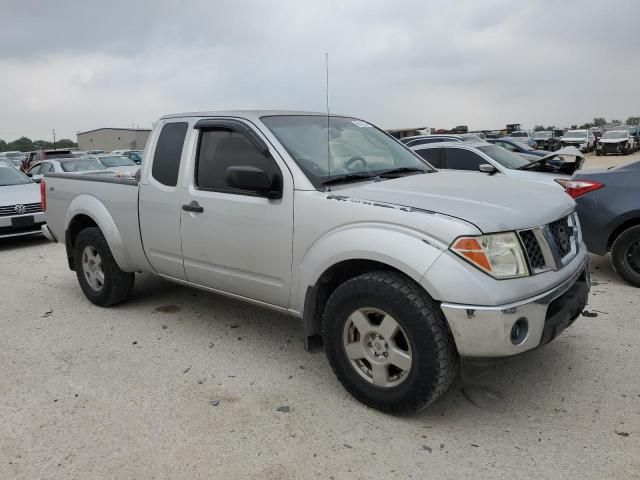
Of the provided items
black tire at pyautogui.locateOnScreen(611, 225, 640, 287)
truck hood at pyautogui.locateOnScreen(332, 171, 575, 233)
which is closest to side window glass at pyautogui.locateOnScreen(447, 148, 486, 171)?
black tire at pyautogui.locateOnScreen(611, 225, 640, 287)

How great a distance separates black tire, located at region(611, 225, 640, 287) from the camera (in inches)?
216

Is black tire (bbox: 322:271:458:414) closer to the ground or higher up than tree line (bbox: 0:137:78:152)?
closer to the ground

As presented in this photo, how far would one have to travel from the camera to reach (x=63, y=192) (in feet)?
18.1

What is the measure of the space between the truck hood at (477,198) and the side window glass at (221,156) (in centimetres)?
80

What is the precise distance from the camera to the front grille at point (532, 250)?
2.88 meters

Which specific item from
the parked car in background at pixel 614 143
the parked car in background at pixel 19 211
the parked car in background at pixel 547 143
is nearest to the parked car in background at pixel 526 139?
the parked car in background at pixel 547 143

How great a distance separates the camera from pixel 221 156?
13.3 ft

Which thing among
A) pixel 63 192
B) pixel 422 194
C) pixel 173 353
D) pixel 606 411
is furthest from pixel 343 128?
pixel 63 192

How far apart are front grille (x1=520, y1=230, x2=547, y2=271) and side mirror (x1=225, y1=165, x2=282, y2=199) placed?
1.54 metres

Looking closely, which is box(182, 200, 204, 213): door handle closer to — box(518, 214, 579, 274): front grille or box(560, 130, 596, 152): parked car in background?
box(518, 214, 579, 274): front grille

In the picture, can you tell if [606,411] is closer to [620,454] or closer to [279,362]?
[620,454]

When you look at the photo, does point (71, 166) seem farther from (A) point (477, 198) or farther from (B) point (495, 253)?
(B) point (495, 253)

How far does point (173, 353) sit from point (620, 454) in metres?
3.06

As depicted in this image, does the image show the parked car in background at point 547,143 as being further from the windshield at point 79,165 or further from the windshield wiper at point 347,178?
the windshield wiper at point 347,178
